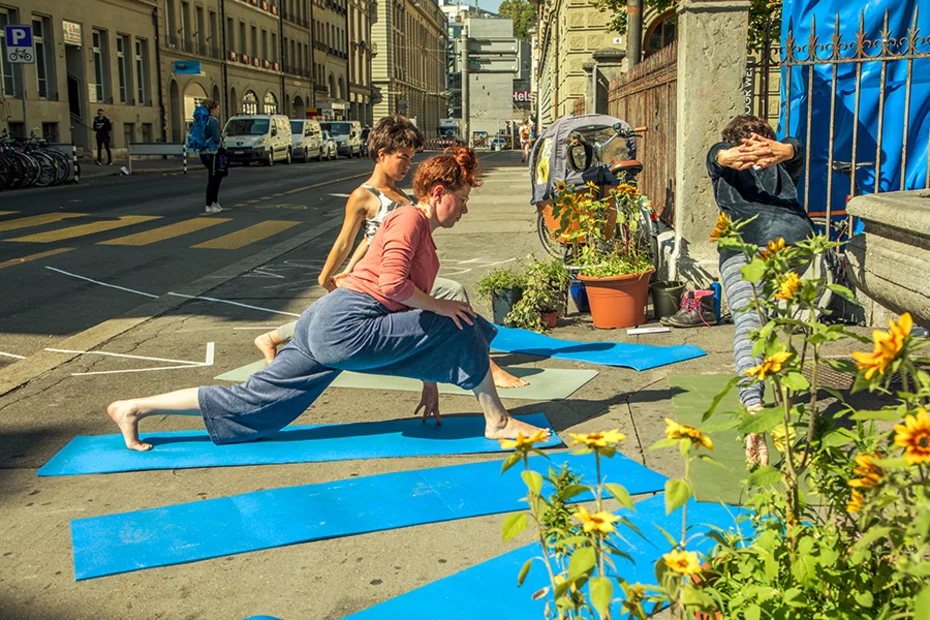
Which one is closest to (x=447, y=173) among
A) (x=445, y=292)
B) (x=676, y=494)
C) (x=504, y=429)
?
(x=504, y=429)

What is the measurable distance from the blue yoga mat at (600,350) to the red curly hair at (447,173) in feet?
7.23

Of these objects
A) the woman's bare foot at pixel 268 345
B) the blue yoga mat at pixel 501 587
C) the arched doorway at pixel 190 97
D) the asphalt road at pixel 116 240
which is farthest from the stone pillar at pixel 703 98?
the arched doorway at pixel 190 97

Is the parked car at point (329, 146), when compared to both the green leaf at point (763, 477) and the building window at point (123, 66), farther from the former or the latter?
the green leaf at point (763, 477)

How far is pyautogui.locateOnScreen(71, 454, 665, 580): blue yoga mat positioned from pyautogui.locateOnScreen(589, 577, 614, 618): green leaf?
1.97 meters

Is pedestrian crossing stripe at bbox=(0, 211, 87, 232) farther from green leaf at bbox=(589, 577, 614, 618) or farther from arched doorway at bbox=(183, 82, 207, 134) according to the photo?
arched doorway at bbox=(183, 82, 207, 134)

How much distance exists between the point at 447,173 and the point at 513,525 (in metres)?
2.84

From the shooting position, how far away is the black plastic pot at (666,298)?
7.76 meters

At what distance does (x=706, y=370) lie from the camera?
6.40 meters

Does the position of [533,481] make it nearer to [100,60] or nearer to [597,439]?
[597,439]

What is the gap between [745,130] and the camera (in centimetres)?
530

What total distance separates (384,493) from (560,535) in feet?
7.54

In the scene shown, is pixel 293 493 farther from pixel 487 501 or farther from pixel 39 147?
pixel 39 147

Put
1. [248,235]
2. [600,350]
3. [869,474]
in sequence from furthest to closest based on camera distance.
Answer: [248,235]
[600,350]
[869,474]

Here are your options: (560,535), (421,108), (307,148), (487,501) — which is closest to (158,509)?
(487,501)
